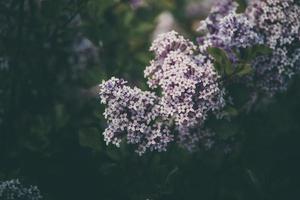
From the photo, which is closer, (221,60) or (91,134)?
(221,60)

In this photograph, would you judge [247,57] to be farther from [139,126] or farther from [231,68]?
[139,126]

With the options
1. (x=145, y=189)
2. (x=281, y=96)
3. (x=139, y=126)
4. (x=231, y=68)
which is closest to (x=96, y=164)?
(x=145, y=189)

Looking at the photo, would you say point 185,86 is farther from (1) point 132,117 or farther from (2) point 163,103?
(1) point 132,117

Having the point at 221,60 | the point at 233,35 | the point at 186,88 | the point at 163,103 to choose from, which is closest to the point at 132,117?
the point at 163,103

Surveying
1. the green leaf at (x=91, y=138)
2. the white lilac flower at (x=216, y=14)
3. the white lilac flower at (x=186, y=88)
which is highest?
the white lilac flower at (x=216, y=14)

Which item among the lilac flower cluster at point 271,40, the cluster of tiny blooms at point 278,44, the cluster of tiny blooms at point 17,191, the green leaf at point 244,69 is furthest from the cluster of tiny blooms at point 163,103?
the cluster of tiny blooms at point 17,191

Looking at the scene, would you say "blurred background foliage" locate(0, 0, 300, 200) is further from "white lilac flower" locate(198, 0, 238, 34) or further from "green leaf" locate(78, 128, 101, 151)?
"white lilac flower" locate(198, 0, 238, 34)

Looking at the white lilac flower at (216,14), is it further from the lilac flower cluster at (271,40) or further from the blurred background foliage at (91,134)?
the blurred background foliage at (91,134)
